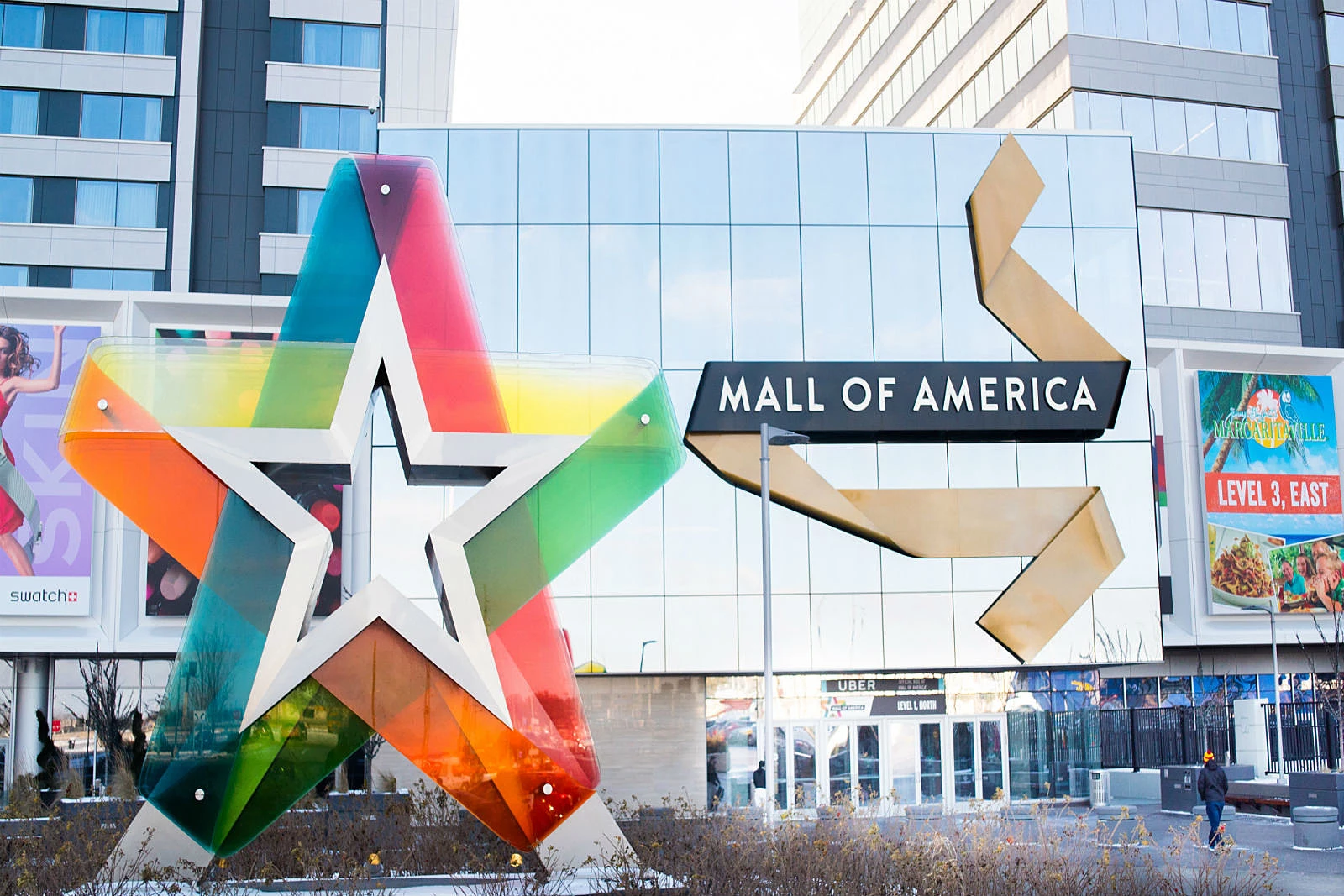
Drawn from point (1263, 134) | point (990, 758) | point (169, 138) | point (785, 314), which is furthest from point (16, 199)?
point (1263, 134)

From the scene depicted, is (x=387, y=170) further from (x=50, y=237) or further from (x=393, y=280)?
(x=50, y=237)

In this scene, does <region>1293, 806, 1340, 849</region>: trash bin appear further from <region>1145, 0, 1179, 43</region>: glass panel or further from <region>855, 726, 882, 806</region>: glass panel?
<region>1145, 0, 1179, 43</region>: glass panel

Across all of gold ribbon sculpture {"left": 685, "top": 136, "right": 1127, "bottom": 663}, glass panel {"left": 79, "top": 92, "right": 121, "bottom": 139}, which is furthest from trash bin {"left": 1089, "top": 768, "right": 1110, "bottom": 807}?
glass panel {"left": 79, "top": 92, "right": 121, "bottom": 139}

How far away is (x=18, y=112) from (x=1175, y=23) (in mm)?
38791

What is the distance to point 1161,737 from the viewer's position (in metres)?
36.8

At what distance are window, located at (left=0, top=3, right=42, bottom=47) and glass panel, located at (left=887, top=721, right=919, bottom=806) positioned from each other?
3489 cm

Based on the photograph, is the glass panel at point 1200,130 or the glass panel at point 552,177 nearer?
the glass panel at point 552,177

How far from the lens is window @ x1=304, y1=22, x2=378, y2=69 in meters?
43.1

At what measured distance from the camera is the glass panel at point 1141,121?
42.6 m

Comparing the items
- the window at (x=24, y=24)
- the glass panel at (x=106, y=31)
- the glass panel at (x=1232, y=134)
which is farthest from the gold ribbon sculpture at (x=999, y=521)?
the window at (x=24, y=24)

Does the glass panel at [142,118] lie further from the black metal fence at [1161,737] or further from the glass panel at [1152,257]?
the black metal fence at [1161,737]

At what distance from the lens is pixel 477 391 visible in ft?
55.5

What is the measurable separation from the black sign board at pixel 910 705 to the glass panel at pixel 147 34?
3157 cm

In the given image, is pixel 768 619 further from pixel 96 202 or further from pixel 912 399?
pixel 96 202
